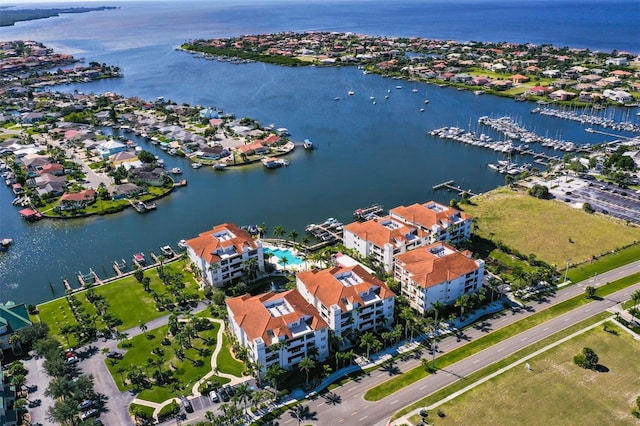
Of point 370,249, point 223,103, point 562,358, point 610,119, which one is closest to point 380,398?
point 562,358

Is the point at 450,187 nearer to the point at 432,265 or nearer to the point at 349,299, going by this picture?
the point at 432,265

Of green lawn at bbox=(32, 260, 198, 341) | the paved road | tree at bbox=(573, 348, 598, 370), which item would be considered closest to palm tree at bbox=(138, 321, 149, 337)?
green lawn at bbox=(32, 260, 198, 341)

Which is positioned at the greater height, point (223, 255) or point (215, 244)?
point (215, 244)

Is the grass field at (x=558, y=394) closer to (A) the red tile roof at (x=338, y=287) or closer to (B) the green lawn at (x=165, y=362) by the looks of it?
(A) the red tile roof at (x=338, y=287)

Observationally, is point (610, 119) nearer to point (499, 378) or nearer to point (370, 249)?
point (370, 249)

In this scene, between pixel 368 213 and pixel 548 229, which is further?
pixel 368 213

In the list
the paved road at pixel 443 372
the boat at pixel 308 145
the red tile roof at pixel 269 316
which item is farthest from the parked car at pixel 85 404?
the boat at pixel 308 145

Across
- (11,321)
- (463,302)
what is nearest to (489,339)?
(463,302)
